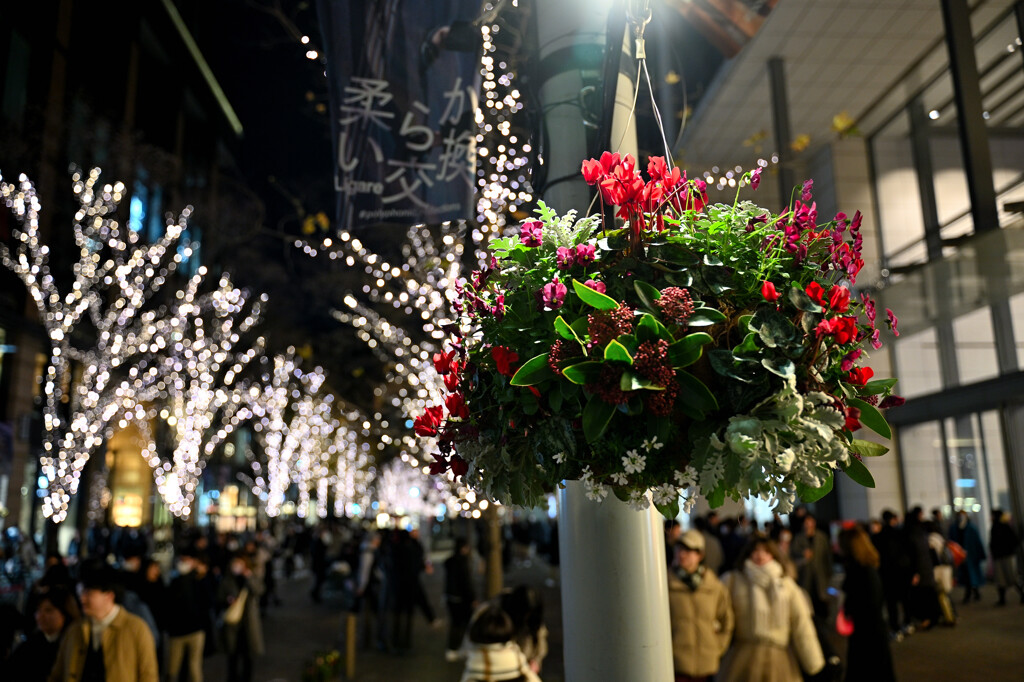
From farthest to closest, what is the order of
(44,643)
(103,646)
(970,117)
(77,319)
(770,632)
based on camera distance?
(77,319) < (970,117) < (770,632) < (44,643) < (103,646)

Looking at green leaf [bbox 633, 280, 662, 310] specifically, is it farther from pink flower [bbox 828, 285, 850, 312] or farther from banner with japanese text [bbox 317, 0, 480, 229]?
banner with japanese text [bbox 317, 0, 480, 229]

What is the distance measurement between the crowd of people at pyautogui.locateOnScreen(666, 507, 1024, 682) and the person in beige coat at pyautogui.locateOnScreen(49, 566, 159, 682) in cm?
333

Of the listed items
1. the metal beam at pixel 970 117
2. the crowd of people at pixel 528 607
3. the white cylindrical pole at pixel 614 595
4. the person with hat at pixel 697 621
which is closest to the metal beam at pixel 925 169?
the metal beam at pixel 970 117

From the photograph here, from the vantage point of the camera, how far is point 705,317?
1645 millimetres

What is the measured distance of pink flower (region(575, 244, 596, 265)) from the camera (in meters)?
1.77

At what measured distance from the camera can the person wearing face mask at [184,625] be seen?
821 cm

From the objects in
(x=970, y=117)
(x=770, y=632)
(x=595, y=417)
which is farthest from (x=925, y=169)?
(x=595, y=417)

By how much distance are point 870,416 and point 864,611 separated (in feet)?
19.2

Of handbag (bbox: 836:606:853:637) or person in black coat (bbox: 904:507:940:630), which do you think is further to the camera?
person in black coat (bbox: 904:507:940:630)

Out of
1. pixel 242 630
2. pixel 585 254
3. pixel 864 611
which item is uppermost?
pixel 585 254

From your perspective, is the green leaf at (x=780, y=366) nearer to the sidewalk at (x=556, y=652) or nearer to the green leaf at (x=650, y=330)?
the green leaf at (x=650, y=330)

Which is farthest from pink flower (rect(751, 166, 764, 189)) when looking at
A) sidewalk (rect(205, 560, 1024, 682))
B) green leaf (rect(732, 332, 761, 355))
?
sidewalk (rect(205, 560, 1024, 682))

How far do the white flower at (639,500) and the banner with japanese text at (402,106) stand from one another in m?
3.13

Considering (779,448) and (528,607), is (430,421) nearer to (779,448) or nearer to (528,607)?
(779,448)
